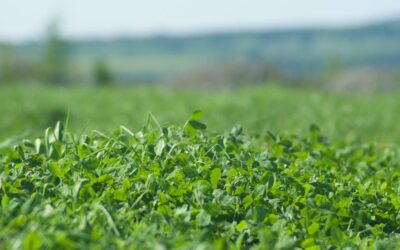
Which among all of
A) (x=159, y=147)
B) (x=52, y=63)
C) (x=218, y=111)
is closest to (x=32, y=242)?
(x=159, y=147)

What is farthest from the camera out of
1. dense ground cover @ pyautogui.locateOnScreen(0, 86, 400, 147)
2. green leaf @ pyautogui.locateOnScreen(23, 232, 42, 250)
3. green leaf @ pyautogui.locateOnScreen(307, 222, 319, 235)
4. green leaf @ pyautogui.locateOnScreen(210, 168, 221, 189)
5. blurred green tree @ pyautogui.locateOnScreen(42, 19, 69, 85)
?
blurred green tree @ pyautogui.locateOnScreen(42, 19, 69, 85)

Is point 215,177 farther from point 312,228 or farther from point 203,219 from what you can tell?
point 312,228

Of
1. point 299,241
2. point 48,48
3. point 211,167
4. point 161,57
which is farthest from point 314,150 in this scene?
point 161,57

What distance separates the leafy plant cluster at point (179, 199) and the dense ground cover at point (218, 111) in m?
7.38

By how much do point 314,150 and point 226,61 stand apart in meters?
29.1

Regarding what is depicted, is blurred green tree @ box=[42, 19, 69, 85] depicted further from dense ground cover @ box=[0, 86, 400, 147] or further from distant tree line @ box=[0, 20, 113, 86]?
dense ground cover @ box=[0, 86, 400, 147]

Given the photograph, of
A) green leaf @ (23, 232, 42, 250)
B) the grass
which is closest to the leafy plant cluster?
green leaf @ (23, 232, 42, 250)

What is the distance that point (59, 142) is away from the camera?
354 centimetres

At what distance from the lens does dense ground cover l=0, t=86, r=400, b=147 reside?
11.9 meters

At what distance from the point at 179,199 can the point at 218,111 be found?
10512 mm

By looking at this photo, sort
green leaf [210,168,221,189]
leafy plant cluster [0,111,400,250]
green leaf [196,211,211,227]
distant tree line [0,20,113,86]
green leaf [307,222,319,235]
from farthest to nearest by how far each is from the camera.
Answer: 1. distant tree line [0,20,113,86]
2. green leaf [210,168,221,189]
3. green leaf [307,222,319,235]
4. green leaf [196,211,211,227]
5. leafy plant cluster [0,111,400,250]

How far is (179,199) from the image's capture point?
9.26ft

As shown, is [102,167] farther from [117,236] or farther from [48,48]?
[48,48]

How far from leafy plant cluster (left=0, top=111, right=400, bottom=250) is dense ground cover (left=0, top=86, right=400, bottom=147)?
24.2 feet
